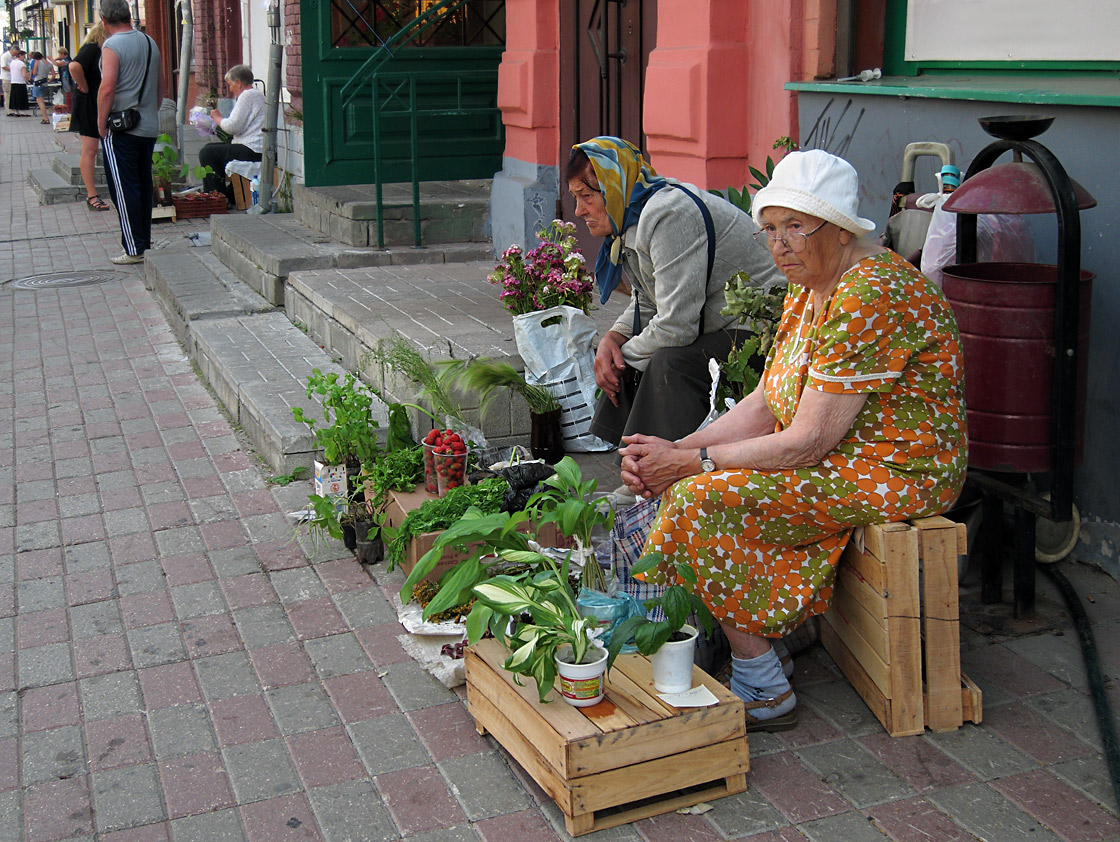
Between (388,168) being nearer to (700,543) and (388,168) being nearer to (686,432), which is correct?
(686,432)

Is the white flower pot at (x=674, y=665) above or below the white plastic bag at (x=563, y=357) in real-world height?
below

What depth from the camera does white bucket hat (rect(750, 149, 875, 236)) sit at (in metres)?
2.91

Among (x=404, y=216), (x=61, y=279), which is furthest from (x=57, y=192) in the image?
(x=404, y=216)

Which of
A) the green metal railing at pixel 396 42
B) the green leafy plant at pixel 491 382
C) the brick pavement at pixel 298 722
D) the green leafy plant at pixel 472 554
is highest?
the green metal railing at pixel 396 42

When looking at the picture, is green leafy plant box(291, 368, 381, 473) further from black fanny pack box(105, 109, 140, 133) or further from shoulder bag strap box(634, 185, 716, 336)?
black fanny pack box(105, 109, 140, 133)

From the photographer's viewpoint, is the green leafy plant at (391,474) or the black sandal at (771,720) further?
the green leafy plant at (391,474)

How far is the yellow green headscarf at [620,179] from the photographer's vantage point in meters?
4.12

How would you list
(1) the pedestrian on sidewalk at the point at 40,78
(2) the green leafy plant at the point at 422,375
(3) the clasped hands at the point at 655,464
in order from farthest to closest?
(1) the pedestrian on sidewalk at the point at 40,78
(2) the green leafy plant at the point at 422,375
(3) the clasped hands at the point at 655,464

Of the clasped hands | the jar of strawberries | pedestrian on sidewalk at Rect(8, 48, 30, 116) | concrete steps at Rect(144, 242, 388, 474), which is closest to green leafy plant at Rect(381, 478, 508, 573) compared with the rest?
the jar of strawberries

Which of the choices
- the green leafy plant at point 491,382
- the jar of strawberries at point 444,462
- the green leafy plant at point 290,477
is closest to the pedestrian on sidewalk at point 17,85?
the green leafy plant at point 290,477

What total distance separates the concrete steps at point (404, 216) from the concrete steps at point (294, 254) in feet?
0.31

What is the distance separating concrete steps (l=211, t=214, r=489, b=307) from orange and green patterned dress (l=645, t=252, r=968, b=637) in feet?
17.7

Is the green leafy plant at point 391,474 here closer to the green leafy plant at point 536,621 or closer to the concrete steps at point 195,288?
the green leafy plant at point 536,621

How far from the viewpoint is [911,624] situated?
2.92 metres
